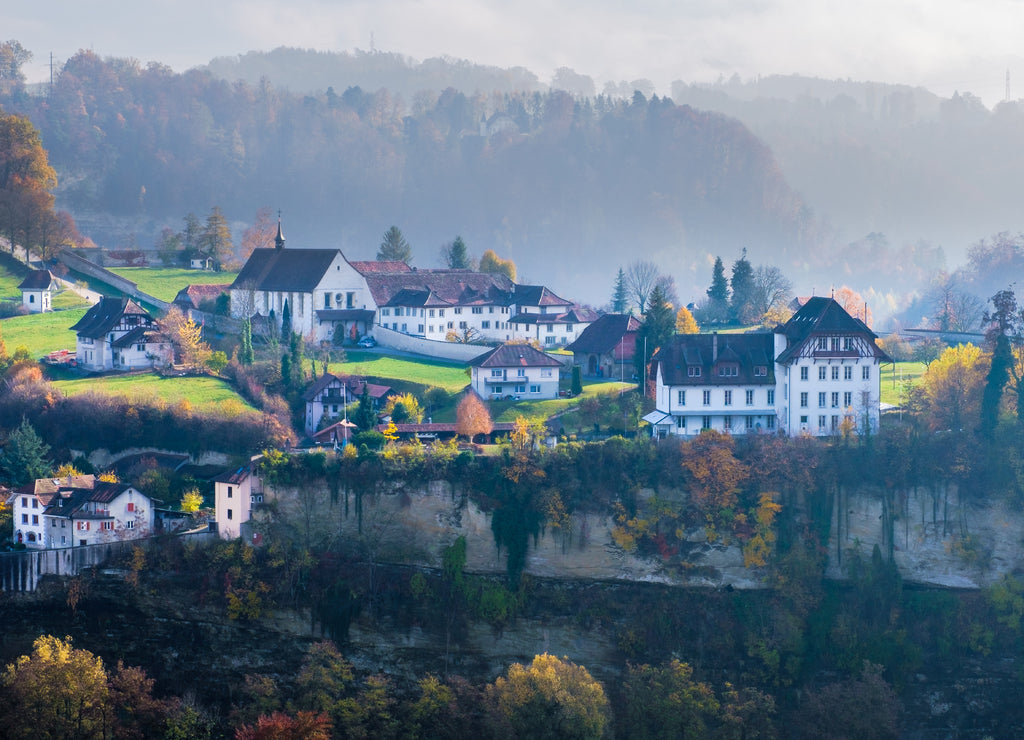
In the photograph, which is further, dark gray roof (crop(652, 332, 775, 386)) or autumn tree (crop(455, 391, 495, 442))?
dark gray roof (crop(652, 332, 775, 386))

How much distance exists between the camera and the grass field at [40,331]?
90562 mm

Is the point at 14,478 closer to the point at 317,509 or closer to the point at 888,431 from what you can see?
the point at 317,509

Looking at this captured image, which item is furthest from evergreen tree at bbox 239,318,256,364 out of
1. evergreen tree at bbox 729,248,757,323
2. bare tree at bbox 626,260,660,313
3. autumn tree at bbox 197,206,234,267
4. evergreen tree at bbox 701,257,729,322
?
bare tree at bbox 626,260,660,313

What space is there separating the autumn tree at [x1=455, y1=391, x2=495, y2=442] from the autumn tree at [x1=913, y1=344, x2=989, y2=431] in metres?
22.2

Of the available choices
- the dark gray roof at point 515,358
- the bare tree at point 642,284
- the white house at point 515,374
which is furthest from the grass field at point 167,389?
the bare tree at point 642,284

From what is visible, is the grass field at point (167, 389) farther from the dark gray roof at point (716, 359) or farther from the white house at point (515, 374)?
the dark gray roof at point (716, 359)

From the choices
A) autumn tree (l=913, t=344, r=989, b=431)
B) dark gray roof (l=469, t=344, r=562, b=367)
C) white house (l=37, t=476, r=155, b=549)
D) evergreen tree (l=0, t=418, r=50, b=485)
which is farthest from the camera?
dark gray roof (l=469, t=344, r=562, b=367)

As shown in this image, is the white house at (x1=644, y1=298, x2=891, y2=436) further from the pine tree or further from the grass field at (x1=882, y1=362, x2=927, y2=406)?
the pine tree

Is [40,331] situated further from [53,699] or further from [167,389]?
[53,699]

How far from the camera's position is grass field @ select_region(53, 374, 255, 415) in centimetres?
7850

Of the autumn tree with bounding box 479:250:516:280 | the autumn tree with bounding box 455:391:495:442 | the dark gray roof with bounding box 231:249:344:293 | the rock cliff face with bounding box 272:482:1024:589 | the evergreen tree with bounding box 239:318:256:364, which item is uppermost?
the autumn tree with bounding box 479:250:516:280

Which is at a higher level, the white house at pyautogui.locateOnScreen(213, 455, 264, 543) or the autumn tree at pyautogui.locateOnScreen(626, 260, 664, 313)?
the autumn tree at pyautogui.locateOnScreen(626, 260, 664, 313)

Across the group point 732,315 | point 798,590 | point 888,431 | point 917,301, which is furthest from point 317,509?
point 917,301

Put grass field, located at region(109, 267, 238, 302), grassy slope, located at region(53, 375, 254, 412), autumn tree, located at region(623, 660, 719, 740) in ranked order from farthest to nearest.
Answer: grass field, located at region(109, 267, 238, 302)
grassy slope, located at region(53, 375, 254, 412)
autumn tree, located at region(623, 660, 719, 740)
